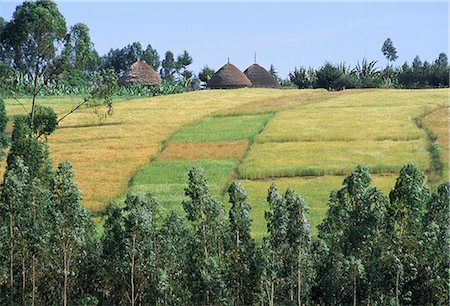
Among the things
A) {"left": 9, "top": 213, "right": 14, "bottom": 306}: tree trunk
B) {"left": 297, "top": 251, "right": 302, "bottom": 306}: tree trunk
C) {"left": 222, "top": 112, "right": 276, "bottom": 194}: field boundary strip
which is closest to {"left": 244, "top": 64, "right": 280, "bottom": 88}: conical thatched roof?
{"left": 222, "top": 112, "right": 276, "bottom": 194}: field boundary strip

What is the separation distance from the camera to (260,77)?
278ft

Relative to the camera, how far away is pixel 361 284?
1948 centimetres

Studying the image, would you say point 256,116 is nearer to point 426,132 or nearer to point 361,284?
point 426,132

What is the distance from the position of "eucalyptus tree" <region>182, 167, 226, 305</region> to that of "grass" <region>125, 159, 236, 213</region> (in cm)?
1031

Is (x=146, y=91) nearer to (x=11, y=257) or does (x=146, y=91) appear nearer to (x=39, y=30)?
(x=39, y=30)

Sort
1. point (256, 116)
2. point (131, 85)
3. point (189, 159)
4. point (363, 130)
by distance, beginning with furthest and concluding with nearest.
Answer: point (131, 85)
point (256, 116)
point (363, 130)
point (189, 159)

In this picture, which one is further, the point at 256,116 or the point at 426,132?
the point at 256,116

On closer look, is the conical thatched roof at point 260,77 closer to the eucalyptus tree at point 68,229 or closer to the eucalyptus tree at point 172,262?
the eucalyptus tree at point 172,262

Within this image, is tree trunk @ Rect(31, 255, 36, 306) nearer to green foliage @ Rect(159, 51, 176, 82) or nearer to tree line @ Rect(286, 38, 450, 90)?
tree line @ Rect(286, 38, 450, 90)

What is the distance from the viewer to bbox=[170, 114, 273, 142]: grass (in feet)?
140

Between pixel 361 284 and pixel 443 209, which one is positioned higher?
pixel 443 209

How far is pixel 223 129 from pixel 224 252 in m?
25.3

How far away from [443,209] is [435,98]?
3217 cm

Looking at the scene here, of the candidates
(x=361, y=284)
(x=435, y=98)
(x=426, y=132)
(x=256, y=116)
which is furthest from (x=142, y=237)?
(x=435, y=98)
